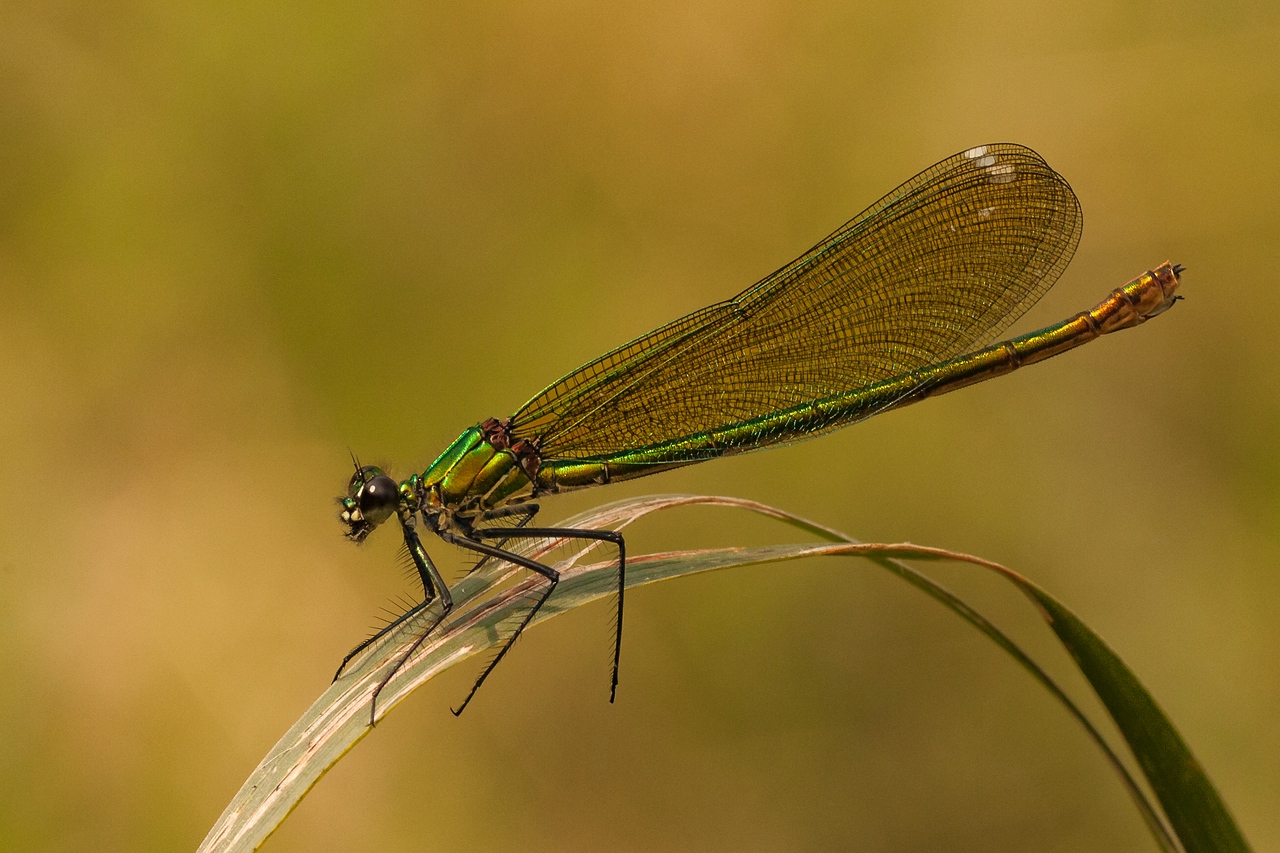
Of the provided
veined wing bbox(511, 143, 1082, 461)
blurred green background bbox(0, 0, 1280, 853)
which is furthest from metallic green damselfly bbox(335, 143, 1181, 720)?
blurred green background bbox(0, 0, 1280, 853)

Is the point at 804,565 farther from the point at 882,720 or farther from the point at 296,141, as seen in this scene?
the point at 296,141

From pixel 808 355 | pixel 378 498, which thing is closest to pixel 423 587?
pixel 378 498

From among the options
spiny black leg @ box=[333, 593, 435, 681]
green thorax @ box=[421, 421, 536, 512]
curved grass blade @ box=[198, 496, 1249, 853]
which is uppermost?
green thorax @ box=[421, 421, 536, 512]

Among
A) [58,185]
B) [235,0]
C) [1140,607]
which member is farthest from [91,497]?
[1140,607]

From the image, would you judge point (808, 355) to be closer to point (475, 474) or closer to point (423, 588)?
point (475, 474)

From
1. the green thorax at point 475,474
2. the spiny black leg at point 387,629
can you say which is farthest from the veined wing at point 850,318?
the spiny black leg at point 387,629

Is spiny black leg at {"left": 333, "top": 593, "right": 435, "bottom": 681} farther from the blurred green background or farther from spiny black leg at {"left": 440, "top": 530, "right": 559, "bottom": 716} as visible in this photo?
the blurred green background
